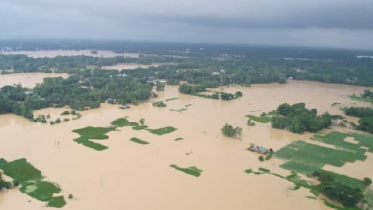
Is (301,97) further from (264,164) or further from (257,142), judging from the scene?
(264,164)

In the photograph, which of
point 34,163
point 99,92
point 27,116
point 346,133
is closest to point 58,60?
point 99,92

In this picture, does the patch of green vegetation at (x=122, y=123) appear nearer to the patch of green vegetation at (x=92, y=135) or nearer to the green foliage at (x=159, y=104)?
the patch of green vegetation at (x=92, y=135)

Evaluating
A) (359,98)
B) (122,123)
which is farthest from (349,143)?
(359,98)

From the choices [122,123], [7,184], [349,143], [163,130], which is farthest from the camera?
[122,123]

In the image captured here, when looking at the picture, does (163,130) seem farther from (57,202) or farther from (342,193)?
(342,193)

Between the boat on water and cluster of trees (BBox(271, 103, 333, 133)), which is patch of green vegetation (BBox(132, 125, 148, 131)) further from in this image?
cluster of trees (BBox(271, 103, 333, 133))

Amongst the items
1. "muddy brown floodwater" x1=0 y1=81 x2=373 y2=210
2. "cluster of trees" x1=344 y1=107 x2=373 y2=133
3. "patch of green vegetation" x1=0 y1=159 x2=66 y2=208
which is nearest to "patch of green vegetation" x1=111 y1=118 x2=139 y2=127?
"muddy brown floodwater" x1=0 y1=81 x2=373 y2=210

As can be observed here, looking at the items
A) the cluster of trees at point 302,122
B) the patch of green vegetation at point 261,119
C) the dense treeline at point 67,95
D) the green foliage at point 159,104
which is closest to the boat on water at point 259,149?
the cluster of trees at point 302,122

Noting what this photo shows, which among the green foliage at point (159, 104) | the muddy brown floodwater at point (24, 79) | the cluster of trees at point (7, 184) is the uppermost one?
the muddy brown floodwater at point (24, 79)
